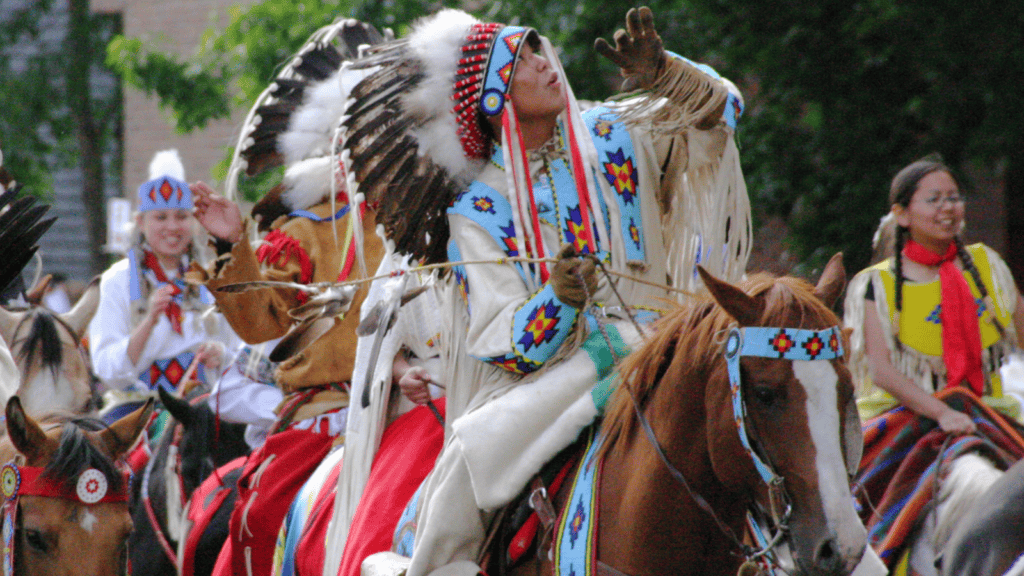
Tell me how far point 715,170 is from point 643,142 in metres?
0.24

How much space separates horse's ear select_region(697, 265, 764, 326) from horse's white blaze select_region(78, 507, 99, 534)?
2.14m

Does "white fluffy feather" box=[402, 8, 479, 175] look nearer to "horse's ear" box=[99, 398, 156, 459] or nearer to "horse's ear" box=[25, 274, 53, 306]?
"horse's ear" box=[99, 398, 156, 459]

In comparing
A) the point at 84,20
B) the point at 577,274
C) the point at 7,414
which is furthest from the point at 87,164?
the point at 577,274

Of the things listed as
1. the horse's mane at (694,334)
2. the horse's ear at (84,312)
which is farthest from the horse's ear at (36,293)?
the horse's mane at (694,334)

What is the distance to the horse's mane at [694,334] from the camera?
8.75 ft

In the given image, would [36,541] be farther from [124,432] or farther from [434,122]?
[434,122]

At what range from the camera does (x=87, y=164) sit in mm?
15727

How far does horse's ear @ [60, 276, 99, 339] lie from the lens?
605cm

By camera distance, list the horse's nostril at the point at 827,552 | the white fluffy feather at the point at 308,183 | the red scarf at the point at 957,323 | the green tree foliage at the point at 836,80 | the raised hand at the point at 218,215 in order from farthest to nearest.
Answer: the green tree foliage at the point at 836,80
the red scarf at the point at 957,323
the white fluffy feather at the point at 308,183
the raised hand at the point at 218,215
the horse's nostril at the point at 827,552

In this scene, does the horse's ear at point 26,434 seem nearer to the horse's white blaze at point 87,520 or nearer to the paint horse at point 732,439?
the horse's white blaze at point 87,520

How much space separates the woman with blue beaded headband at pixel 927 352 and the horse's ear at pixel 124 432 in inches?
109

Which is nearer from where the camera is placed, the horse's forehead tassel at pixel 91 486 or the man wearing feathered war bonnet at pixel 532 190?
the man wearing feathered war bonnet at pixel 532 190

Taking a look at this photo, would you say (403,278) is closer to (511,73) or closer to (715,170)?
(511,73)

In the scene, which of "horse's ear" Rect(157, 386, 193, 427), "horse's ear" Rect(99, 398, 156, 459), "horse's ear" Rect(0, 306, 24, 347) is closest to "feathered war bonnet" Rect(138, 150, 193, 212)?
"horse's ear" Rect(0, 306, 24, 347)
